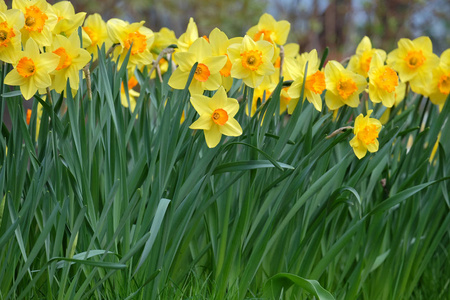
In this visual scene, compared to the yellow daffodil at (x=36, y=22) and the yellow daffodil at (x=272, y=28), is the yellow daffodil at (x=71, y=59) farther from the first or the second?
the yellow daffodil at (x=272, y=28)

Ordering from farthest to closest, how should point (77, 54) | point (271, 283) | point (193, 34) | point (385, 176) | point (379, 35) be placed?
1. point (379, 35)
2. point (385, 176)
3. point (193, 34)
4. point (271, 283)
5. point (77, 54)

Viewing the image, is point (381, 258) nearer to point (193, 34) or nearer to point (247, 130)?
point (247, 130)

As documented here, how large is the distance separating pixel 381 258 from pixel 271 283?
46 centimetres

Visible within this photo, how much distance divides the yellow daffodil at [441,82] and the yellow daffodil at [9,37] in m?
1.26

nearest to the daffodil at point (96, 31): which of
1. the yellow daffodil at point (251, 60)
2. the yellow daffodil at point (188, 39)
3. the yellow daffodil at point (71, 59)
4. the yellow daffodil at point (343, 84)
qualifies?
the yellow daffodil at point (188, 39)

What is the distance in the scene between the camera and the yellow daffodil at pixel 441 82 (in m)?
1.77

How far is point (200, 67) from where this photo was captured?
4.17 feet

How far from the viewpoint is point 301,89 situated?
1420 mm

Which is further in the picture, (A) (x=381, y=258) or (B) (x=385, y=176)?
(B) (x=385, y=176)

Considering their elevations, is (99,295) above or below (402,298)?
above

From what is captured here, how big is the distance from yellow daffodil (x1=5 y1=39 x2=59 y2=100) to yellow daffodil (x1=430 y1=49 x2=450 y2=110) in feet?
3.91

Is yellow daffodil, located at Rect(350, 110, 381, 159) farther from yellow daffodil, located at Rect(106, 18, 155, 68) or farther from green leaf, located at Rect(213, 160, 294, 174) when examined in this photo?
yellow daffodil, located at Rect(106, 18, 155, 68)

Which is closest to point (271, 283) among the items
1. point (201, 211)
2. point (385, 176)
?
point (201, 211)

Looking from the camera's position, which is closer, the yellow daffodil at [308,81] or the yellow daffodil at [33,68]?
the yellow daffodil at [33,68]
